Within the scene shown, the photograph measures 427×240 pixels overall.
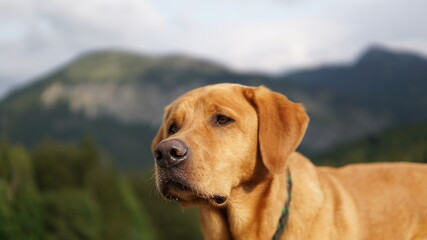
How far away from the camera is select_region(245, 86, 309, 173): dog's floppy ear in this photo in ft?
19.8

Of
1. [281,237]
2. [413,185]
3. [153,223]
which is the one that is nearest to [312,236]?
[281,237]

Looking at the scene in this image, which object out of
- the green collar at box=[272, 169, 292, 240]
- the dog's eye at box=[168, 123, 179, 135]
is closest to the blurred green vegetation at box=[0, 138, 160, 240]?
the dog's eye at box=[168, 123, 179, 135]

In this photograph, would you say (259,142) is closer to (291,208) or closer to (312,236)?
(291,208)

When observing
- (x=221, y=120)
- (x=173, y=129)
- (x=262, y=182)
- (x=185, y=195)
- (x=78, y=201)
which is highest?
(x=221, y=120)

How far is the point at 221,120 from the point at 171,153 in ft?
3.45

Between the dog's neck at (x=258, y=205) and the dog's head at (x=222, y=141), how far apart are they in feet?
0.46

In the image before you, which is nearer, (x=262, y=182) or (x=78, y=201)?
(x=262, y=182)

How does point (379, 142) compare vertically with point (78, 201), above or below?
below

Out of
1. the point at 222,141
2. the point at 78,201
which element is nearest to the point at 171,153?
the point at 222,141

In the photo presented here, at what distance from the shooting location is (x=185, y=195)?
18.9 ft

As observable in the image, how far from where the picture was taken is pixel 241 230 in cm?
637

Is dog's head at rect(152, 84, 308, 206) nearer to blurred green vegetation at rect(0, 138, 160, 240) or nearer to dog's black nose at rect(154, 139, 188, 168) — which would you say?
dog's black nose at rect(154, 139, 188, 168)

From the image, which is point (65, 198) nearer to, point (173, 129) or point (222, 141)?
point (173, 129)

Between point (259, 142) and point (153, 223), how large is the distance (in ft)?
253
